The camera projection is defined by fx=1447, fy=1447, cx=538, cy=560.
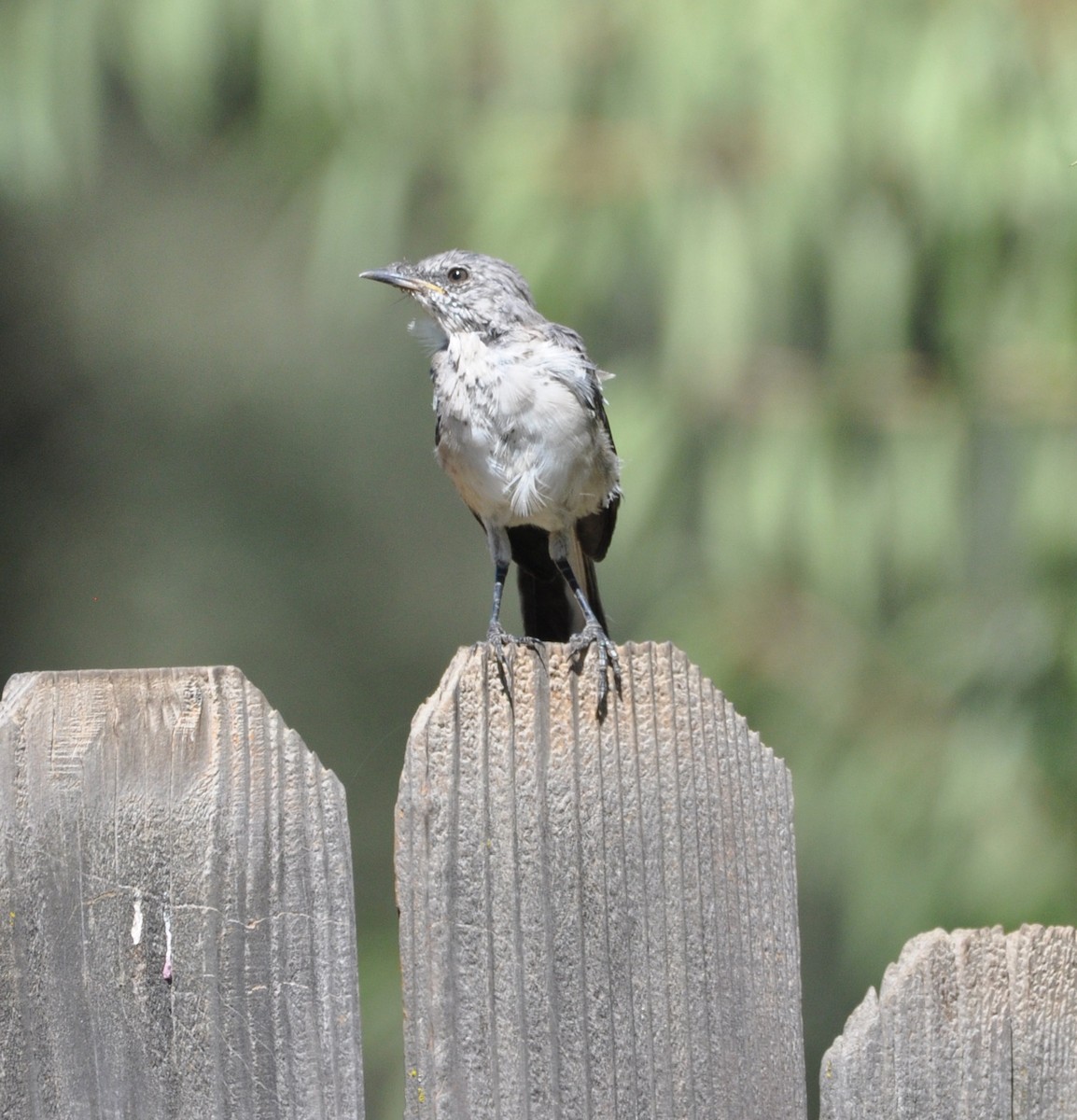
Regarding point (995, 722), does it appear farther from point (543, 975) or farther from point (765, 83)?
point (543, 975)

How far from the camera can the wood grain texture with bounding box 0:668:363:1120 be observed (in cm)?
131

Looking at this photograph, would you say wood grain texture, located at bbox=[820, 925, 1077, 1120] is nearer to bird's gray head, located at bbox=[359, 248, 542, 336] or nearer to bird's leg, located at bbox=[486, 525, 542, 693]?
bird's leg, located at bbox=[486, 525, 542, 693]

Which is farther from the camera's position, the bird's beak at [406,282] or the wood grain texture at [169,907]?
the bird's beak at [406,282]

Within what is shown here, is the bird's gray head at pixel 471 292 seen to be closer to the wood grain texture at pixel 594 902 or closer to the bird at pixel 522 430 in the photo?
the bird at pixel 522 430

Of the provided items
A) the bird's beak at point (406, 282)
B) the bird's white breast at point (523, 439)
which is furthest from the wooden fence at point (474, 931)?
the bird's beak at point (406, 282)

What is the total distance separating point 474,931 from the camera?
1392mm

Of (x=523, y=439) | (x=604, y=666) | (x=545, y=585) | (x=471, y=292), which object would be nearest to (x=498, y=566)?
(x=545, y=585)

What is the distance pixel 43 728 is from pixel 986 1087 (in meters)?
1.04

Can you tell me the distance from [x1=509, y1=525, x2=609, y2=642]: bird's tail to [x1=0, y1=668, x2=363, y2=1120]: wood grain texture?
86.9 inches

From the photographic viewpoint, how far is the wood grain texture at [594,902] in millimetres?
1388

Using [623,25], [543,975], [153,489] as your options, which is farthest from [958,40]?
[153,489]

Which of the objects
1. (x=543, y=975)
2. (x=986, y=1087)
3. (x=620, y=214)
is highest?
(x=620, y=214)

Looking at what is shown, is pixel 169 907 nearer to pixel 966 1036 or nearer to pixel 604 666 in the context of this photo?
pixel 604 666

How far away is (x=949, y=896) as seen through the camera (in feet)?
10.7
